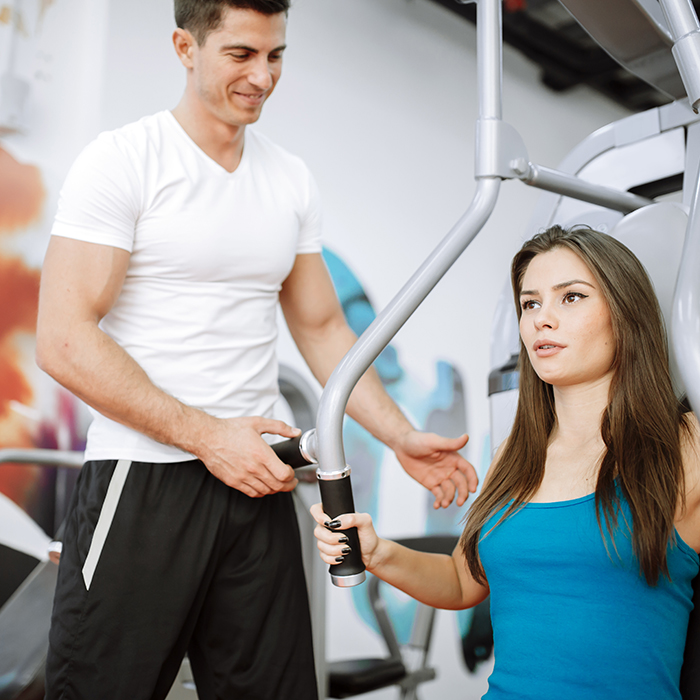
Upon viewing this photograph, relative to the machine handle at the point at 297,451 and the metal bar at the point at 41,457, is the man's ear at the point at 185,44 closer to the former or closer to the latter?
the machine handle at the point at 297,451

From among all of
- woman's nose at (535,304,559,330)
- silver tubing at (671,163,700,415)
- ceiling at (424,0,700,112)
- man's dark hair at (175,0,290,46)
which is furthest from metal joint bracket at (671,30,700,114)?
ceiling at (424,0,700,112)

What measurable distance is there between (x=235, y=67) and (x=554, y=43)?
105 inches

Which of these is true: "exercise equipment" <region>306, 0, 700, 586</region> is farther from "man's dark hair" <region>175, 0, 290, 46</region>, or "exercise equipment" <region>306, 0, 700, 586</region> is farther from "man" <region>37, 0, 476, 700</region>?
"man's dark hair" <region>175, 0, 290, 46</region>

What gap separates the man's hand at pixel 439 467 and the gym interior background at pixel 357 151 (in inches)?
19.6

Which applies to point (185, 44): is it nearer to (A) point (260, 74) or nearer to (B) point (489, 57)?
(A) point (260, 74)

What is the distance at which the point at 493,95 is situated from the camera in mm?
971

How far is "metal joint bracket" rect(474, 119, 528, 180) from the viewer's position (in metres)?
0.97

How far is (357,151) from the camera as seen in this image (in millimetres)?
2758

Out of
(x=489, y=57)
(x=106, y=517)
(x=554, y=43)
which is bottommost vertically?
(x=106, y=517)

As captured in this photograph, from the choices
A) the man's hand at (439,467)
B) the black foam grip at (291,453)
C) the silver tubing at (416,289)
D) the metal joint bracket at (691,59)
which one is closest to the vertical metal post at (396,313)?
the silver tubing at (416,289)

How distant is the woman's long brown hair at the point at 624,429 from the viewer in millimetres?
870

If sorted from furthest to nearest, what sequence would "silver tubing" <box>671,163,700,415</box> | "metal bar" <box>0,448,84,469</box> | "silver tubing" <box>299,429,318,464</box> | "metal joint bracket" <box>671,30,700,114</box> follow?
"metal bar" <box>0,448,84,469</box>
"silver tubing" <box>299,429,318,464</box>
"metal joint bracket" <box>671,30,700,114</box>
"silver tubing" <box>671,163,700,415</box>

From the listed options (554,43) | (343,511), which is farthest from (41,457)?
(554,43)

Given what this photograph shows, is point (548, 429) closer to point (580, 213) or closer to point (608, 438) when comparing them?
point (608, 438)
